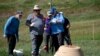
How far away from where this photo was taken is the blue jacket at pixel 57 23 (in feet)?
59.3

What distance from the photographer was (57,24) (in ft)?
60.0

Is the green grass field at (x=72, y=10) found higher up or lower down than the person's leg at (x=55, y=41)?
lower down

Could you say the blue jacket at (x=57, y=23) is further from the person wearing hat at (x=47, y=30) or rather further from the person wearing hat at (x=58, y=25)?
the person wearing hat at (x=47, y=30)

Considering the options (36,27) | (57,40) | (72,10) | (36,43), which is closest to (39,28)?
(36,27)

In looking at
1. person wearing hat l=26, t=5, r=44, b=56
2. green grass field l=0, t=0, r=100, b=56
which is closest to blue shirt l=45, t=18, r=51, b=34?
person wearing hat l=26, t=5, r=44, b=56

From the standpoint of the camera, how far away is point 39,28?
1669 centimetres

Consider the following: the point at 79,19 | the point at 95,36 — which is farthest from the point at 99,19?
the point at 95,36

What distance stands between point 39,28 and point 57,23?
5.37 feet

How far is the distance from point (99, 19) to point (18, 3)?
65.2 ft

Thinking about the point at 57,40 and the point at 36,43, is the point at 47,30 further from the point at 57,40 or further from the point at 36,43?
the point at 36,43

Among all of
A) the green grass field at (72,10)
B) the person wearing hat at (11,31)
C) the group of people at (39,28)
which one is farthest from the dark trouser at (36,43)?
the green grass field at (72,10)

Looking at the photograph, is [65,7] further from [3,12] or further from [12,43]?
[12,43]

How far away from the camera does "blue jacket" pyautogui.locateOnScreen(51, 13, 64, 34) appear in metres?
18.1

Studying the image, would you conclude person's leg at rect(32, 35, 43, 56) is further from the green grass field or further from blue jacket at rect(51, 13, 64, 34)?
the green grass field
